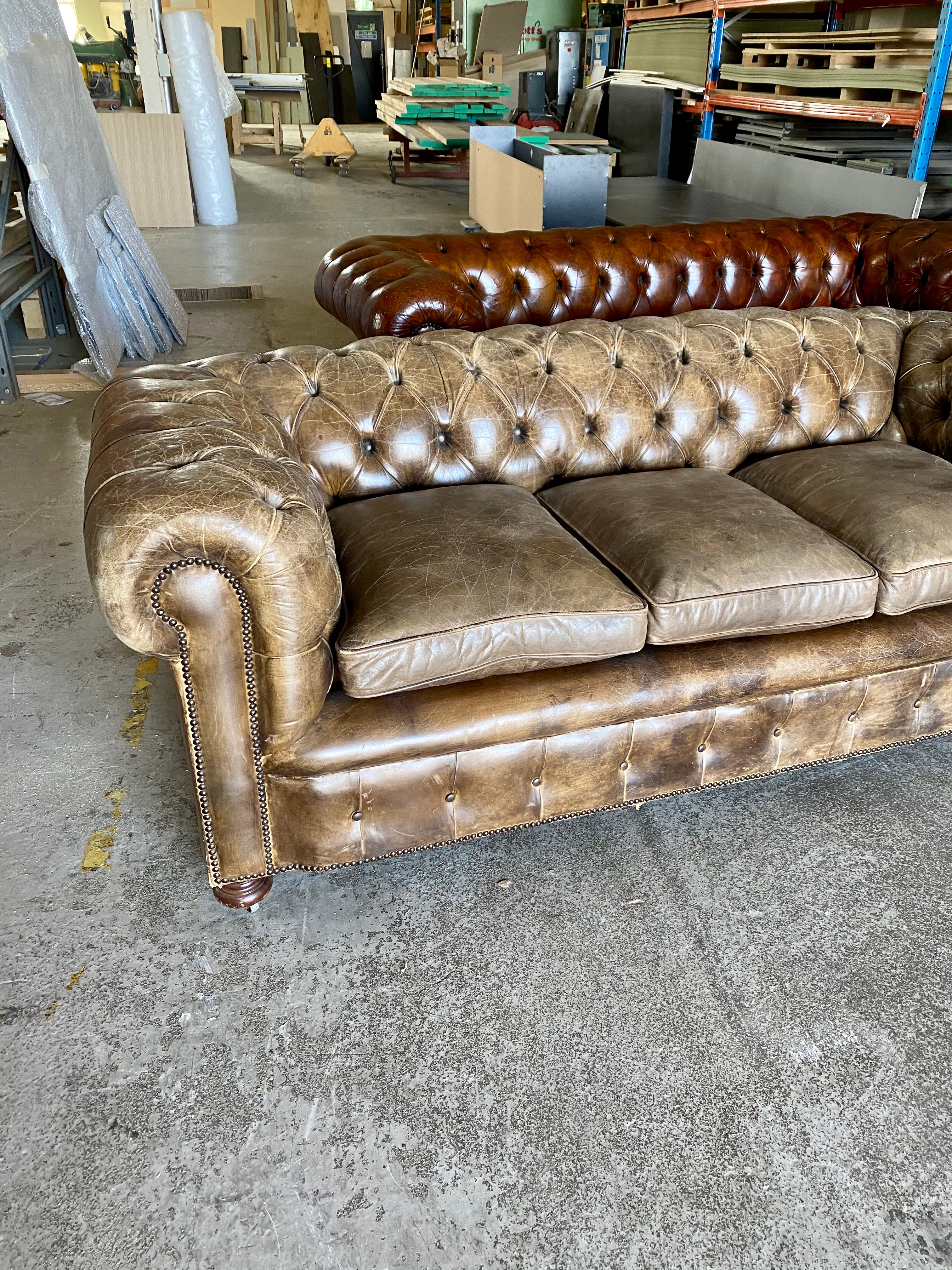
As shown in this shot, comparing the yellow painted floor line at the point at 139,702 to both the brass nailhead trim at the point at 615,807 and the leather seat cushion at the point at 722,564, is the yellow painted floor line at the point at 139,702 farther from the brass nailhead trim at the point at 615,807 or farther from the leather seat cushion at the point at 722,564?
the leather seat cushion at the point at 722,564

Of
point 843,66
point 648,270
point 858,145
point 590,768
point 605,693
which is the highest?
point 843,66

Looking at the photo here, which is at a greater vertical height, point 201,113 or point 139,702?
point 201,113

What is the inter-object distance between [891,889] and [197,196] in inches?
305

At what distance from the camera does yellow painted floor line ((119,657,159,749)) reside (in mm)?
2168

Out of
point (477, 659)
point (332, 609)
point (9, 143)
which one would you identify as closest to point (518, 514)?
point (477, 659)

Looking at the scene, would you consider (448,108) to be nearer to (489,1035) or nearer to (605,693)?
(605,693)

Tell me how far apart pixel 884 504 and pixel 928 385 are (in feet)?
2.02

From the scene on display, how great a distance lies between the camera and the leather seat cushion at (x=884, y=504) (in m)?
1.88

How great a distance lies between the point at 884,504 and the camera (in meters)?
1.99

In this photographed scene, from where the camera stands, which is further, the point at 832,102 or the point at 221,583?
the point at 832,102

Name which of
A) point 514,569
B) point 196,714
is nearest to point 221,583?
point 196,714

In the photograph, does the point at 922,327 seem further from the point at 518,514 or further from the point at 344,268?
the point at 344,268

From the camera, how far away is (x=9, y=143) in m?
4.12

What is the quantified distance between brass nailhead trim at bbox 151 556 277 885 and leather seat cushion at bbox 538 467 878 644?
74 cm
